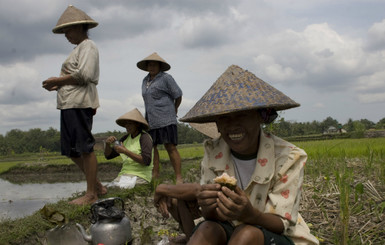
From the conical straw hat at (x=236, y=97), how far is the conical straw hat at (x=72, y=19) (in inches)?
90.6

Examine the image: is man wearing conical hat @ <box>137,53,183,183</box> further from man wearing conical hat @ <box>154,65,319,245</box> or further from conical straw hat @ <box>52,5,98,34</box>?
man wearing conical hat @ <box>154,65,319,245</box>

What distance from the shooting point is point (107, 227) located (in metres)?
3.01

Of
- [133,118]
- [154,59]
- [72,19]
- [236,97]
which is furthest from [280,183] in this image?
[154,59]

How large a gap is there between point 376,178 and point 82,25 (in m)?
3.92

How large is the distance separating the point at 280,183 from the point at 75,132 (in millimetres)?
2562

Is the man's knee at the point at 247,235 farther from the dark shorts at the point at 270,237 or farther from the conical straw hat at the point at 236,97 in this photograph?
the conical straw hat at the point at 236,97

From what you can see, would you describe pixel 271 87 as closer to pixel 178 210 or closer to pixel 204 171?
pixel 204 171

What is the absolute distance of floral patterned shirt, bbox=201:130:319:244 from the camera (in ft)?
6.21

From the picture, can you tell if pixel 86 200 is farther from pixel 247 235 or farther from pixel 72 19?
pixel 247 235

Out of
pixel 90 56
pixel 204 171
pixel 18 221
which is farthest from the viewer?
pixel 90 56

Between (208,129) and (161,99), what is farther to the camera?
(208,129)

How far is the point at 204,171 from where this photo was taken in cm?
224

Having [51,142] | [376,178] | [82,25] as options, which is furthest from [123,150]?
[51,142]

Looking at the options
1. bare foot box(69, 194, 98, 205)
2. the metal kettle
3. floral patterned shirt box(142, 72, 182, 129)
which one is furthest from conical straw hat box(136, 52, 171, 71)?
the metal kettle
